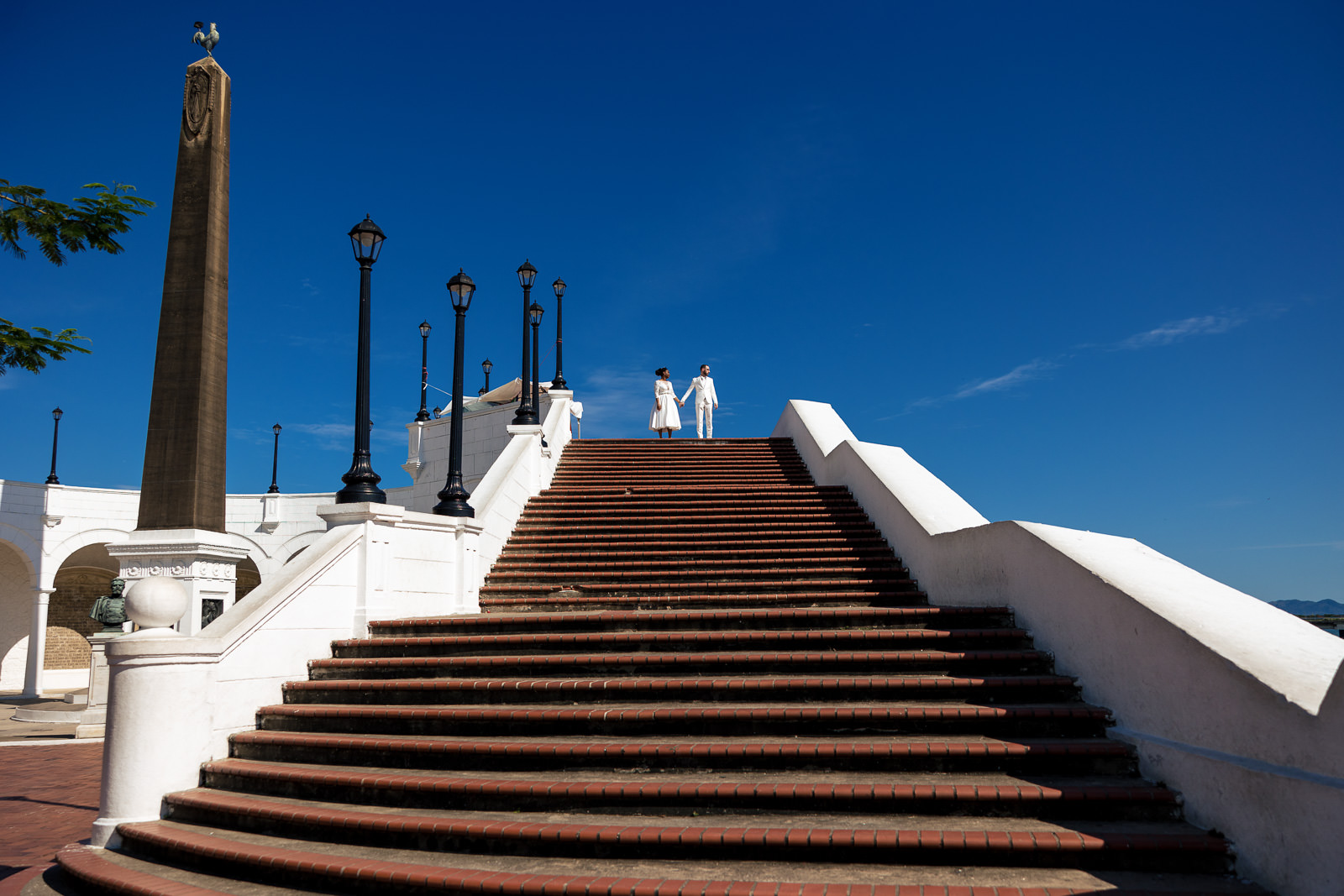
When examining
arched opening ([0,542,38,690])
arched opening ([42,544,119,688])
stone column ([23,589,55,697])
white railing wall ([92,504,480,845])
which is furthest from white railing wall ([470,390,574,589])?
arched opening ([42,544,119,688])

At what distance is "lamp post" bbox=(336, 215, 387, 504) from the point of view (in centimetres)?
762

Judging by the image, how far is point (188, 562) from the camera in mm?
7410

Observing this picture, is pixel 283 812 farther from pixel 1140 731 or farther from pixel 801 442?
pixel 801 442

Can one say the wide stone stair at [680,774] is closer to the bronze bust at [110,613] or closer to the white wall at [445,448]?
the bronze bust at [110,613]

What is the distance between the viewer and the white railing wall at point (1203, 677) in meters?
3.25

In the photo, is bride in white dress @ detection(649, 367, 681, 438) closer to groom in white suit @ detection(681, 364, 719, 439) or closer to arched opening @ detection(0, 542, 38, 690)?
groom in white suit @ detection(681, 364, 719, 439)

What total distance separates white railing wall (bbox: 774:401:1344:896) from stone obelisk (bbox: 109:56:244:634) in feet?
23.5

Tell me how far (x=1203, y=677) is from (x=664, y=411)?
15569mm

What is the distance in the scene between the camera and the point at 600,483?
1306 cm

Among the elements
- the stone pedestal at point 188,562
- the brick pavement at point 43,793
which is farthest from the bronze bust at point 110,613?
the stone pedestal at point 188,562

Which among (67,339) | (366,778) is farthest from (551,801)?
(67,339)

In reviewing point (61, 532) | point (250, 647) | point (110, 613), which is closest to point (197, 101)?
point (250, 647)

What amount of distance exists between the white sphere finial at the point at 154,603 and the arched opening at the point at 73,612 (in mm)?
24429

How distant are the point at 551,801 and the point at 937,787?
6.84 ft
